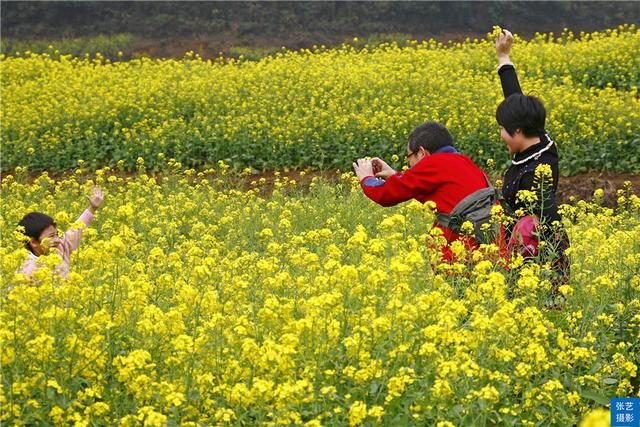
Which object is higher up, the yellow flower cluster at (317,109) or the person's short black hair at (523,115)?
the yellow flower cluster at (317,109)

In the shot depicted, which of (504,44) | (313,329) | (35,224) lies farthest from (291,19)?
(313,329)

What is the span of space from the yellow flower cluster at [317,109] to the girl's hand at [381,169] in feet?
19.7

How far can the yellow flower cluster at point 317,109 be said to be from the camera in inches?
514

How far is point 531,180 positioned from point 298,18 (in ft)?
61.5

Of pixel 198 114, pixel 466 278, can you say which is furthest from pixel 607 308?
pixel 198 114

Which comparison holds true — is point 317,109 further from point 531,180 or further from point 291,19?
point 291,19

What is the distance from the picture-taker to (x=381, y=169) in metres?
6.74

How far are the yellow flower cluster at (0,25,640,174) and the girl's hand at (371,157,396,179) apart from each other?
601 cm

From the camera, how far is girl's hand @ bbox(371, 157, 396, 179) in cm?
652

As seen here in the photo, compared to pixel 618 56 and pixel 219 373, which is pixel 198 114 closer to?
pixel 618 56

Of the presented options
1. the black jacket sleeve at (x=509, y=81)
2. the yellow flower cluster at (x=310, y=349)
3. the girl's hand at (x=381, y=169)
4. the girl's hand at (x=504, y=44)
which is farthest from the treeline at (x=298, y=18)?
the yellow flower cluster at (x=310, y=349)

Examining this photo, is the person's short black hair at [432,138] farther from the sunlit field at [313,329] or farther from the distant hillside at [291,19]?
the distant hillside at [291,19]

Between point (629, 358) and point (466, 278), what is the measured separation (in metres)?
0.89

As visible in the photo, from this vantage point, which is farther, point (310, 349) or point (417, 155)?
point (417, 155)
